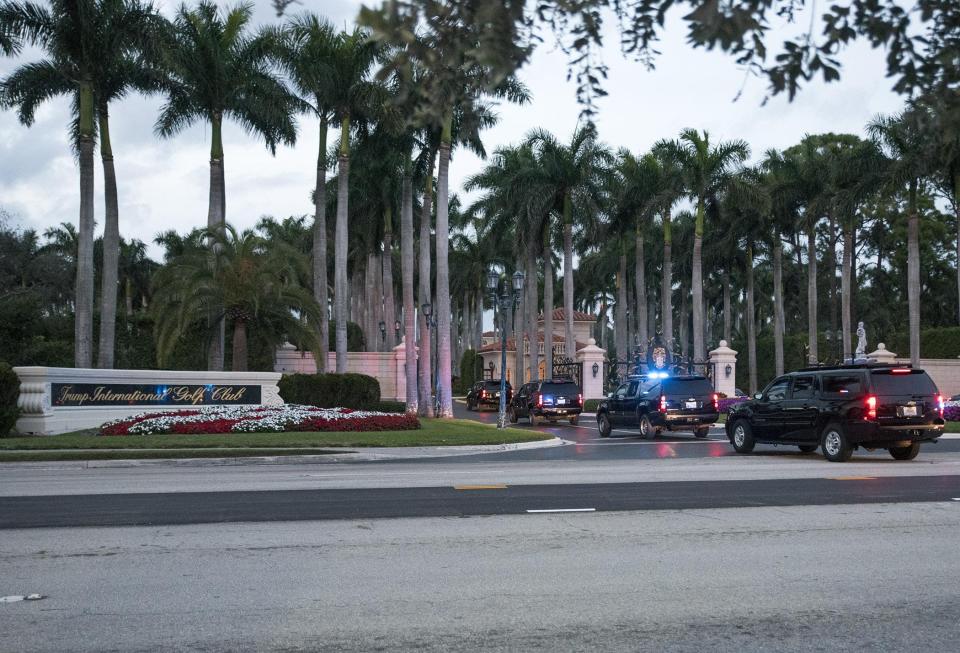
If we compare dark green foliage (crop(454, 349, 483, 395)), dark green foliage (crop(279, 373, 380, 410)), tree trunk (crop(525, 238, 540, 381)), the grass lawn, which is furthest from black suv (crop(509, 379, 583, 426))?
dark green foliage (crop(454, 349, 483, 395))

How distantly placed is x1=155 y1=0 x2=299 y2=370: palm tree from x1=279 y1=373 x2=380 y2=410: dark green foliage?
3.04 meters

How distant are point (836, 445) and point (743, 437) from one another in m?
3.10

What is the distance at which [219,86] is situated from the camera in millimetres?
36719

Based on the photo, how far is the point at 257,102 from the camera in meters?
38.5

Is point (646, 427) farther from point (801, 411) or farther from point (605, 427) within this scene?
point (801, 411)

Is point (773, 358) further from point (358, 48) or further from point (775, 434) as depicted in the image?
point (775, 434)

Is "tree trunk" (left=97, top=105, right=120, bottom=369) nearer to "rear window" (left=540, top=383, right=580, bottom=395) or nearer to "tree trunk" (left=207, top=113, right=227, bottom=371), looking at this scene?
"tree trunk" (left=207, top=113, right=227, bottom=371)

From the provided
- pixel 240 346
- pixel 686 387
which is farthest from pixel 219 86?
pixel 686 387

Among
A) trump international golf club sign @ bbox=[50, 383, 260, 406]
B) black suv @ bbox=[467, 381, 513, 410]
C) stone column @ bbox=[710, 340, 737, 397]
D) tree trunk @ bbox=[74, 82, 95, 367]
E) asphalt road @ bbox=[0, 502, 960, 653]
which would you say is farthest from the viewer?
black suv @ bbox=[467, 381, 513, 410]

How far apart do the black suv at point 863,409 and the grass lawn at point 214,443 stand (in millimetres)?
8173

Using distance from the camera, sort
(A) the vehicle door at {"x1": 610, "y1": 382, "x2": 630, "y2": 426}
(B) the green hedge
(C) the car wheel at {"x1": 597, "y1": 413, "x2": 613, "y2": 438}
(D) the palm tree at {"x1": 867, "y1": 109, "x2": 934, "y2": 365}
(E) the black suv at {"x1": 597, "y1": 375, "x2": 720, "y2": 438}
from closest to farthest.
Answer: (B) the green hedge < (E) the black suv at {"x1": 597, "y1": 375, "x2": 720, "y2": 438} < (A) the vehicle door at {"x1": 610, "y1": 382, "x2": 630, "y2": 426} < (C) the car wheel at {"x1": 597, "y1": 413, "x2": 613, "y2": 438} < (D) the palm tree at {"x1": 867, "y1": 109, "x2": 934, "y2": 365}

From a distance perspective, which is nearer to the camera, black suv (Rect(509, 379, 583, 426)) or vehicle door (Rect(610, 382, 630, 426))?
vehicle door (Rect(610, 382, 630, 426))

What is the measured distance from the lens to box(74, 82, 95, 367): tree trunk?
30.8m

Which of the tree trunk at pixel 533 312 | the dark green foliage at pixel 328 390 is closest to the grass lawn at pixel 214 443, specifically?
the dark green foliage at pixel 328 390
